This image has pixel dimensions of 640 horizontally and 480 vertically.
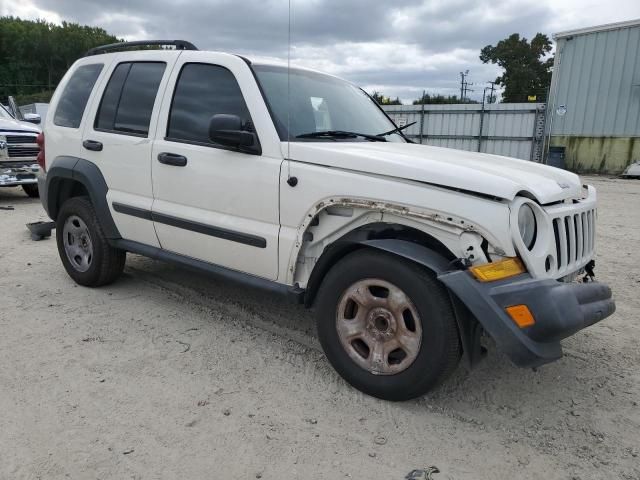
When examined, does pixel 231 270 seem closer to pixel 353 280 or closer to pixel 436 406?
pixel 353 280

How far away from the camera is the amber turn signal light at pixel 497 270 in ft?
8.13

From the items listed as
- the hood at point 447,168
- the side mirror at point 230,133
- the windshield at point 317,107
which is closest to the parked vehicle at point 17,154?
the windshield at point 317,107

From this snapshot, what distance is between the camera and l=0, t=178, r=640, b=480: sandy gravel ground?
7.88ft

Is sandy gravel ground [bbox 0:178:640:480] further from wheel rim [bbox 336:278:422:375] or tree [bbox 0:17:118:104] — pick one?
tree [bbox 0:17:118:104]

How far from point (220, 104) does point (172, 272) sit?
2.24 m

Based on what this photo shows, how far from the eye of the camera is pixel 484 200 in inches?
99.3

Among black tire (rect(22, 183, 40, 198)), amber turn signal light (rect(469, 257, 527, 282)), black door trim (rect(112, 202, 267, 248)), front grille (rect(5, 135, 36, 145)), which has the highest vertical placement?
front grille (rect(5, 135, 36, 145))

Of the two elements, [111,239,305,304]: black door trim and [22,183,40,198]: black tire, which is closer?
[111,239,305,304]: black door trim

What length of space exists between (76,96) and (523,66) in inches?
2088

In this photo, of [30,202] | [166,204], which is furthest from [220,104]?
[30,202]

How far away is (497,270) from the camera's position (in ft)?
8.20

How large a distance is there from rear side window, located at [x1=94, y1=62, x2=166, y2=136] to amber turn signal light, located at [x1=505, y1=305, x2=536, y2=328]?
289 cm

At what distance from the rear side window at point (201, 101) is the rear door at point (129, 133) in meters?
0.19

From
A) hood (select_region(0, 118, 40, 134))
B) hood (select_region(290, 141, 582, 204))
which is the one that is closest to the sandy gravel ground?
hood (select_region(290, 141, 582, 204))
